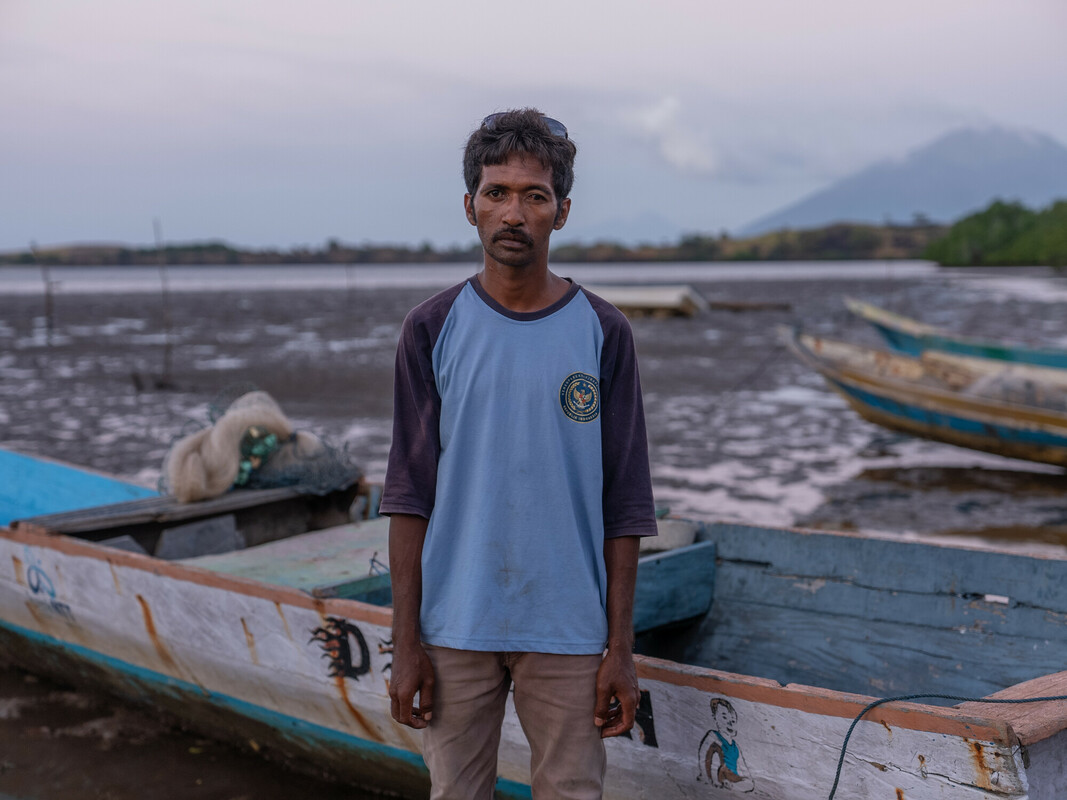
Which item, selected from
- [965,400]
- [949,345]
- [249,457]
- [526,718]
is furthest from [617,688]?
[949,345]

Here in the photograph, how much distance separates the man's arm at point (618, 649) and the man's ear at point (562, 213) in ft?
2.27

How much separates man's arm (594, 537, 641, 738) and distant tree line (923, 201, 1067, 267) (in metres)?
71.6

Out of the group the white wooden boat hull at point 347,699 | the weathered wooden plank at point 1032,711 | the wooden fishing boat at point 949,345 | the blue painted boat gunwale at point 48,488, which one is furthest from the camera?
the wooden fishing boat at point 949,345

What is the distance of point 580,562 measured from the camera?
1993mm

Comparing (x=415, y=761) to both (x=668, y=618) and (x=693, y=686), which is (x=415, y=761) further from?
(x=693, y=686)

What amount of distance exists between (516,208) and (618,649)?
3.12ft

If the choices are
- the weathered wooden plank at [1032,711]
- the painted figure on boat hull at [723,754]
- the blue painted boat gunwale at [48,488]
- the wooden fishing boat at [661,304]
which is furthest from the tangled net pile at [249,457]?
the wooden fishing boat at [661,304]

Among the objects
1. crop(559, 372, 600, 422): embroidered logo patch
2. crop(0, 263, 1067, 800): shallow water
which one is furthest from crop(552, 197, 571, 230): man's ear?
crop(0, 263, 1067, 800): shallow water

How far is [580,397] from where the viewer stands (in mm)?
1984

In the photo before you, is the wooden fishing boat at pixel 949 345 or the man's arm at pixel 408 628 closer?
the man's arm at pixel 408 628

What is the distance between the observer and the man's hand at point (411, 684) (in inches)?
78.3

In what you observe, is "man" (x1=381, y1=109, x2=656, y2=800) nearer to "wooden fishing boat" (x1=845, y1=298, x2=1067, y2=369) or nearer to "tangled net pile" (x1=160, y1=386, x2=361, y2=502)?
"tangled net pile" (x1=160, y1=386, x2=361, y2=502)

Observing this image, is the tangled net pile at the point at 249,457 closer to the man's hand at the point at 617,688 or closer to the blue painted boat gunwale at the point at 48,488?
Answer: the blue painted boat gunwale at the point at 48,488

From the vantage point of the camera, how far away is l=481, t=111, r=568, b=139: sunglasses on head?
1.99m
